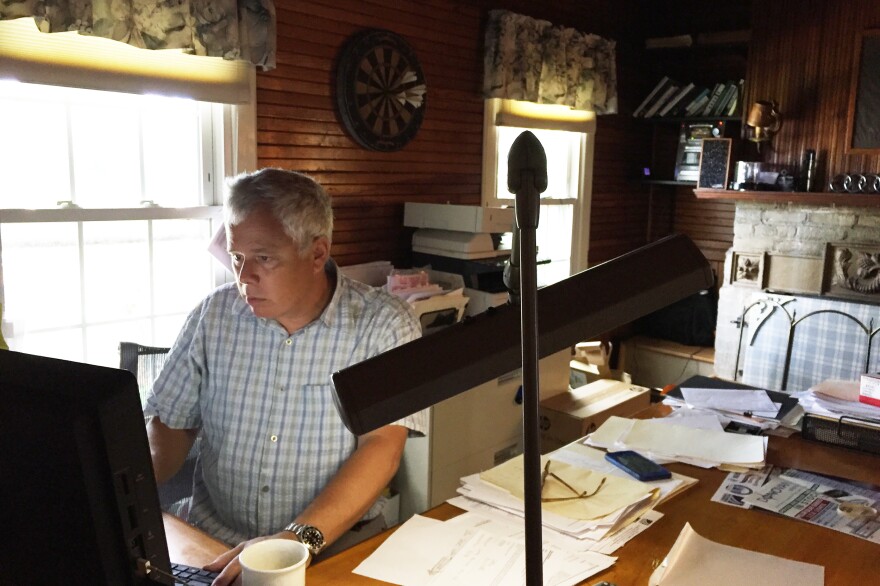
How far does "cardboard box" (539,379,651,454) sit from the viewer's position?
2992 mm

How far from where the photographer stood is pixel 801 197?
396cm

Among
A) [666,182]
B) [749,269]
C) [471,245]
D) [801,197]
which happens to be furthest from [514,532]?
[666,182]

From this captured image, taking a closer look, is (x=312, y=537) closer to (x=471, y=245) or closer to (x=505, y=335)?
(x=505, y=335)

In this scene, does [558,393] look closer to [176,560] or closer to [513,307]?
[176,560]

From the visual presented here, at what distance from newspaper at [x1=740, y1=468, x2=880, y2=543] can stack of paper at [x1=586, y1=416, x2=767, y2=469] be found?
9 centimetres

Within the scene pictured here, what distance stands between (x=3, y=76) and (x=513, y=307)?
6.70 feet

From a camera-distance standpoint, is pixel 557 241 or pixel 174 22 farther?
pixel 557 241

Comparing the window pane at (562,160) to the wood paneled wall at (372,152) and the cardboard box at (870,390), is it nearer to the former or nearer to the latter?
the wood paneled wall at (372,152)

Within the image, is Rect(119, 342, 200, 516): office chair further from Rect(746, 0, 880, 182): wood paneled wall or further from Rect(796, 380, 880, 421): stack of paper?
Rect(746, 0, 880, 182): wood paneled wall

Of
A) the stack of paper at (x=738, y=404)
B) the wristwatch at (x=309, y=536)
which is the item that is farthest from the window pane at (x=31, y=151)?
the stack of paper at (x=738, y=404)

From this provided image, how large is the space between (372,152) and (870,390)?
2174 mm

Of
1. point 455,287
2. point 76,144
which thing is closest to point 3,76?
point 76,144

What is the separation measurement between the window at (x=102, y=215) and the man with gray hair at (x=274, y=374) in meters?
0.90

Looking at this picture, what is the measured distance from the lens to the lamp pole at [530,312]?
0.53 metres
